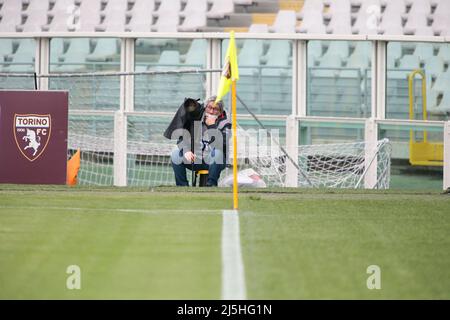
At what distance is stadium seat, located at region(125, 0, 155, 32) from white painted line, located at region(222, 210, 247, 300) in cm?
1251

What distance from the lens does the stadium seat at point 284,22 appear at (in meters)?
20.7

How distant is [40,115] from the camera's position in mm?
14133

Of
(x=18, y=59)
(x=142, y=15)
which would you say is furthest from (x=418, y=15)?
(x=18, y=59)

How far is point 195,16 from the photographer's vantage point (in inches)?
837

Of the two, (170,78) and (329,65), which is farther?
(329,65)

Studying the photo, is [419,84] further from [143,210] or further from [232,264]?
[232,264]

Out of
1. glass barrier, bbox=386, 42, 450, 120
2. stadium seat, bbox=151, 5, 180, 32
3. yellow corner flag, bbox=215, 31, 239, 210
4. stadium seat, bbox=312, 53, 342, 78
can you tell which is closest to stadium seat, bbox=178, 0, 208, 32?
stadium seat, bbox=151, 5, 180, 32

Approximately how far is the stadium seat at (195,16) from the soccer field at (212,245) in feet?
32.0

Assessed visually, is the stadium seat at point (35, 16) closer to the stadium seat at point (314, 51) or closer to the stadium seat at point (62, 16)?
the stadium seat at point (62, 16)

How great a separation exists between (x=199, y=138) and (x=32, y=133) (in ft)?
6.81

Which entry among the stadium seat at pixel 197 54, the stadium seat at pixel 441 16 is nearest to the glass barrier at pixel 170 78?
the stadium seat at pixel 197 54

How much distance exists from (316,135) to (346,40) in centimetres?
204
